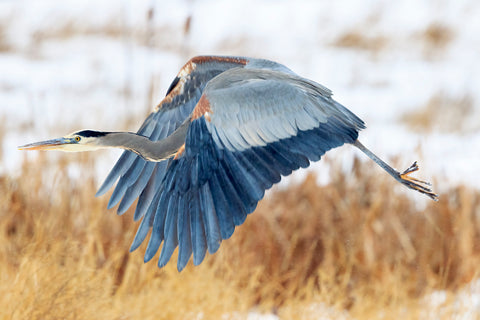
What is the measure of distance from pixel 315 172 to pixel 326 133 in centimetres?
214

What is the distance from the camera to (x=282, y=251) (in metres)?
3.90

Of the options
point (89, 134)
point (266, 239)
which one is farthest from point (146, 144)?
point (266, 239)

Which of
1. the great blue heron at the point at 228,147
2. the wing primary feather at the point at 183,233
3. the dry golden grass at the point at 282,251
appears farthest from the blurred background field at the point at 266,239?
the wing primary feather at the point at 183,233

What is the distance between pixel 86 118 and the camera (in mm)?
6629

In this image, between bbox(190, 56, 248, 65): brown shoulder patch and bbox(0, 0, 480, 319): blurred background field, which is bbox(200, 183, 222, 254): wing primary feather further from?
bbox(0, 0, 480, 319): blurred background field

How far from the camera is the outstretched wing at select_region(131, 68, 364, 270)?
2059 millimetres

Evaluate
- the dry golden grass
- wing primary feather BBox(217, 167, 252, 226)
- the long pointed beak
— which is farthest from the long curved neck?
the dry golden grass

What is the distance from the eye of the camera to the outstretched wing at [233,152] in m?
2.06

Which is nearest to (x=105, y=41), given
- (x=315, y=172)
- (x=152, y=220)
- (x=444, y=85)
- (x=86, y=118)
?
(x=86, y=118)

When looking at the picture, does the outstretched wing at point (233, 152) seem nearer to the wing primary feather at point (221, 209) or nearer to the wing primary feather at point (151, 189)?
the wing primary feather at point (221, 209)

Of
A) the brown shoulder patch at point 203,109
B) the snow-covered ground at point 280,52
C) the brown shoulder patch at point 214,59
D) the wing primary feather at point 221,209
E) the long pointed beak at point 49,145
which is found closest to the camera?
the wing primary feather at point 221,209

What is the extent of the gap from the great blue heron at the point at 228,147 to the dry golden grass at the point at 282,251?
0.87 meters

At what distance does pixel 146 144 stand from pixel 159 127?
1.38ft

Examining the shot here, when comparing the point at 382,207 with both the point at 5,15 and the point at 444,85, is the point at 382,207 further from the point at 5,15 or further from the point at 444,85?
the point at 5,15
